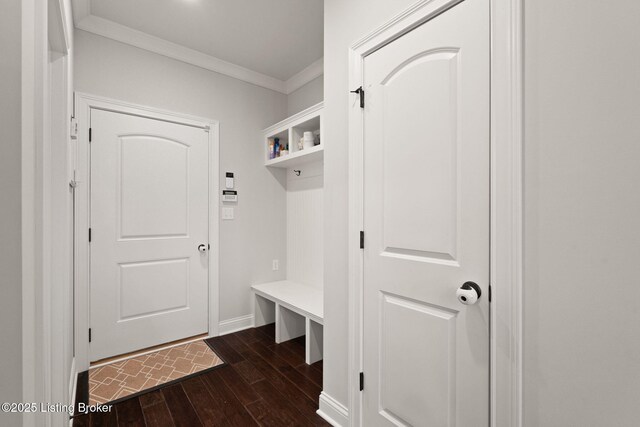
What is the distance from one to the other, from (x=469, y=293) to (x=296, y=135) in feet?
7.51

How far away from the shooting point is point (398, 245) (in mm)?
1386

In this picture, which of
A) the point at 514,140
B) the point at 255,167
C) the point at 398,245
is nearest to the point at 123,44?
the point at 255,167

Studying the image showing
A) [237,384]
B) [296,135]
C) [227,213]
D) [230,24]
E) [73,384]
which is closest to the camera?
[73,384]

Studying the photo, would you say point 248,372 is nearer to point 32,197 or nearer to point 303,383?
point 303,383

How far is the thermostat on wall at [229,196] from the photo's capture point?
118 inches

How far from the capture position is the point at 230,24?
7.88 ft

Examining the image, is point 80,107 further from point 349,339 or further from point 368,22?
point 349,339

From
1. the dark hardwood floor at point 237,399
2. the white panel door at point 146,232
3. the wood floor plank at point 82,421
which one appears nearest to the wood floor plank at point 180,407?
the dark hardwood floor at point 237,399

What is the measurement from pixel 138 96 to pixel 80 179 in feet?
2.82

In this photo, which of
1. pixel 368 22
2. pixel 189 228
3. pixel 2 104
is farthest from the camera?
pixel 189 228

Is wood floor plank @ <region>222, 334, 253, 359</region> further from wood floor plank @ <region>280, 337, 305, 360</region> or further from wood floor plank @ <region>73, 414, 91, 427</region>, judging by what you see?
wood floor plank @ <region>73, 414, 91, 427</region>

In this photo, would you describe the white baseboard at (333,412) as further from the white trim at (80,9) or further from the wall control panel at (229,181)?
the white trim at (80,9)

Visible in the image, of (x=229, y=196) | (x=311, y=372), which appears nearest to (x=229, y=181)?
(x=229, y=196)

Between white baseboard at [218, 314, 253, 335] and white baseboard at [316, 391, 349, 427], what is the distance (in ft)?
5.04
